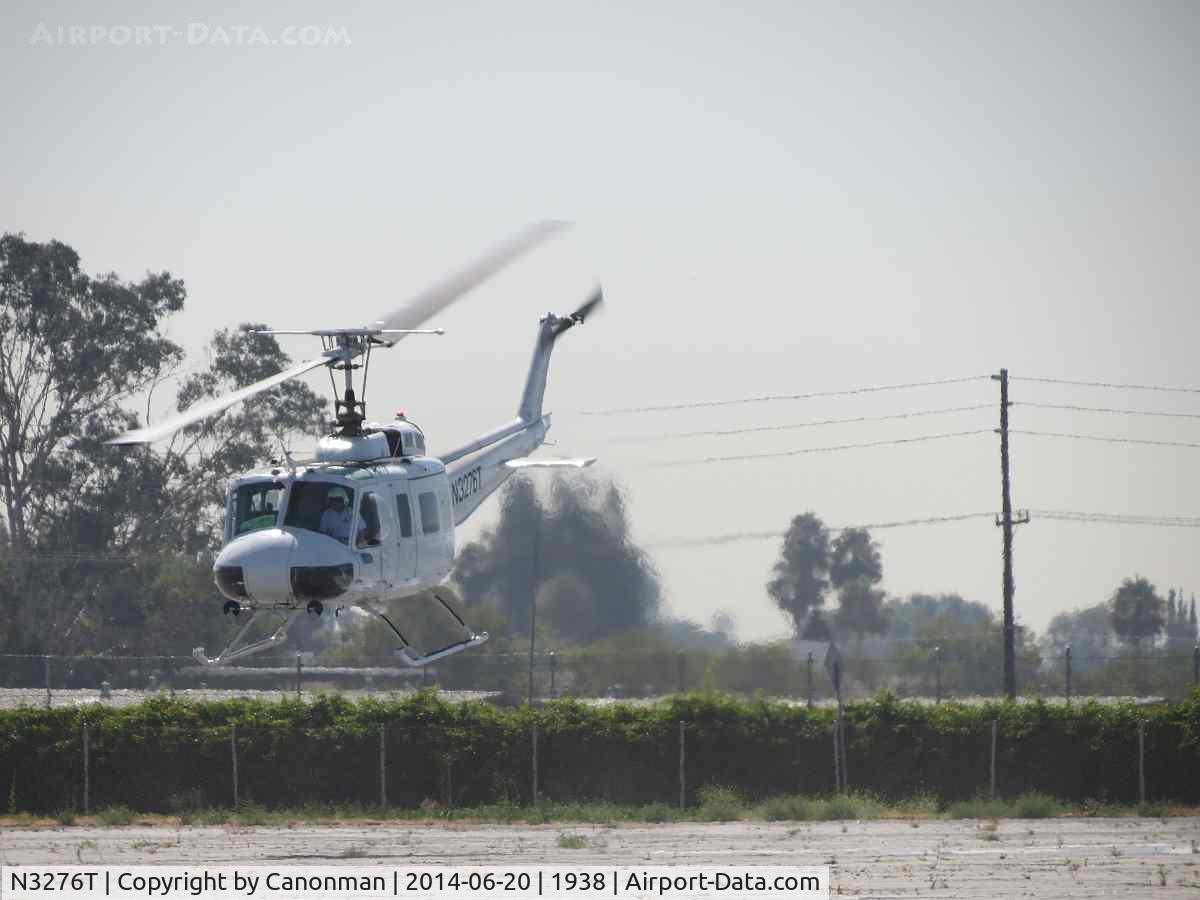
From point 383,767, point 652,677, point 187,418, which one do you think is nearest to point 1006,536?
point 652,677

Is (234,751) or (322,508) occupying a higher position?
(322,508)

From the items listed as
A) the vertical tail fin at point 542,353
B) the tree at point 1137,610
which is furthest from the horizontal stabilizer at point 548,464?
the tree at point 1137,610

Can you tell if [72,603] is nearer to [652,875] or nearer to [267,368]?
[267,368]

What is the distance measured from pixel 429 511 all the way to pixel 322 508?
2.51 metres

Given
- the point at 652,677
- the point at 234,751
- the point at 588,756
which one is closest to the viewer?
the point at 234,751

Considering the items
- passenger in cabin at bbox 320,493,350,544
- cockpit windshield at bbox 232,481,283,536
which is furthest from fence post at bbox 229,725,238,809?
passenger in cabin at bbox 320,493,350,544

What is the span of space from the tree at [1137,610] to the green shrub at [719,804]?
46479mm

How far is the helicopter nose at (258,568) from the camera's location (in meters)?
26.4

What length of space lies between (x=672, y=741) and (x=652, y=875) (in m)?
11.8

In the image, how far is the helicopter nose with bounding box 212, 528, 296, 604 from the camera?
26438 millimetres

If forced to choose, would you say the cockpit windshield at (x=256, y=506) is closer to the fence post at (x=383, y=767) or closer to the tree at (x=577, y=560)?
the fence post at (x=383, y=767)

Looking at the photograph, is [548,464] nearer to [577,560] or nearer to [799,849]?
[799,849]

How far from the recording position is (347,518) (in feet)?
89.9

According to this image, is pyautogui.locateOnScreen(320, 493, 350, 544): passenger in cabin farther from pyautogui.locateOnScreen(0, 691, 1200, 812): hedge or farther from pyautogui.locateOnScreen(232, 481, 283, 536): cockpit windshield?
pyautogui.locateOnScreen(0, 691, 1200, 812): hedge
